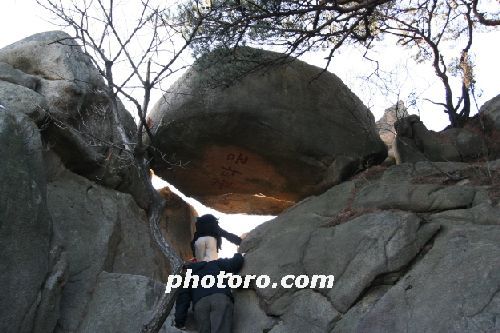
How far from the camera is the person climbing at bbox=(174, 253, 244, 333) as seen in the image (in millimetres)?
6262

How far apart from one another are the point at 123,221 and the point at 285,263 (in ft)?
9.05

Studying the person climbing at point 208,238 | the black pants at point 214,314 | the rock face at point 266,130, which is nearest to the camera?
the black pants at point 214,314

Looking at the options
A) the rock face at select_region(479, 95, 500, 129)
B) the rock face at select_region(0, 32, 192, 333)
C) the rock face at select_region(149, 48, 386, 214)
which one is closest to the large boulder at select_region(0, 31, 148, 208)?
the rock face at select_region(0, 32, 192, 333)

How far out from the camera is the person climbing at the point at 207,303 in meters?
6.26

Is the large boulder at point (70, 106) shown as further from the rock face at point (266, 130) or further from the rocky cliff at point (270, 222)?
the rock face at point (266, 130)

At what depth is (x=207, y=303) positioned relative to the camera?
636 cm

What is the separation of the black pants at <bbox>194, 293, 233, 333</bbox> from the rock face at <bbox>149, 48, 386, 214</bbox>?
3.59 metres

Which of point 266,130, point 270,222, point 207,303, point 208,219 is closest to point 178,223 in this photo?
point 266,130

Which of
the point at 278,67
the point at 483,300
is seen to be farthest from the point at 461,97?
the point at 483,300

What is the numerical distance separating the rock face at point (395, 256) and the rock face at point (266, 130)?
1588 mm

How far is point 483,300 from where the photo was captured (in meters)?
4.99

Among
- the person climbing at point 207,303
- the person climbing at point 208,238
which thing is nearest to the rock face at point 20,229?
the person climbing at point 207,303

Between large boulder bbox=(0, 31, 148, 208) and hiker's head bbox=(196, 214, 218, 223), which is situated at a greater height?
large boulder bbox=(0, 31, 148, 208)

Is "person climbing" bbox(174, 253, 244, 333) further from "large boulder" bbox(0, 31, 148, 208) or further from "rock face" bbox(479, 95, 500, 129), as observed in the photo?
"rock face" bbox(479, 95, 500, 129)
